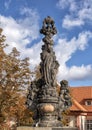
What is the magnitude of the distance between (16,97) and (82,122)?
30.1 metres

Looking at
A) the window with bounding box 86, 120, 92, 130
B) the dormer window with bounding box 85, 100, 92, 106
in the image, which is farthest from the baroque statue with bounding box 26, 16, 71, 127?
the dormer window with bounding box 85, 100, 92, 106

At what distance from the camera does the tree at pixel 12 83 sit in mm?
28250

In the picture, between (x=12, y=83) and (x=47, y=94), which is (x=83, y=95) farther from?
(x=47, y=94)

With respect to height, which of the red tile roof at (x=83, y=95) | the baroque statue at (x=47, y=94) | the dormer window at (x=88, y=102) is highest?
the red tile roof at (x=83, y=95)

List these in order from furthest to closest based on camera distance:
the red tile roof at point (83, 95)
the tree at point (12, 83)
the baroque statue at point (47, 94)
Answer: the red tile roof at point (83, 95) < the tree at point (12, 83) < the baroque statue at point (47, 94)

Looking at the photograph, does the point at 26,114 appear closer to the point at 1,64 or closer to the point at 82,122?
the point at 1,64

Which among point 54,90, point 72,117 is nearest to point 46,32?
point 54,90

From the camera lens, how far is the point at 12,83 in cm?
2867

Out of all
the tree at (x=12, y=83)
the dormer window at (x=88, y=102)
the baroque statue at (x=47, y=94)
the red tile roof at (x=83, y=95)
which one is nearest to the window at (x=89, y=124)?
the red tile roof at (x=83, y=95)

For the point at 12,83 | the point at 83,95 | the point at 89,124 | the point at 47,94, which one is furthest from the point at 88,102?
the point at 47,94

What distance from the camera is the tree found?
28250 mm

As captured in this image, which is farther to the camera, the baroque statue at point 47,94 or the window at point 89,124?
the window at point 89,124

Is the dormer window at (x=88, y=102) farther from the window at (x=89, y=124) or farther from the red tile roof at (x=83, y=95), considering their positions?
the window at (x=89, y=124)

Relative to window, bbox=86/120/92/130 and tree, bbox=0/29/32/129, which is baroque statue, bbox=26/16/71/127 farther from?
window, bbox=86/120/92/130
